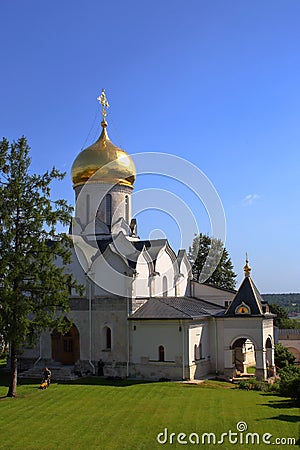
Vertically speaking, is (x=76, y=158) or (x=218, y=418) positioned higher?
(x=76, y=158)

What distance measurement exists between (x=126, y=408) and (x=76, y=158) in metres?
18.2

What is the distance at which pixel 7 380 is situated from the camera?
26656mm

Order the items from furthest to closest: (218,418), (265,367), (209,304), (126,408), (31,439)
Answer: (209,304)
(265,367)
(126,408)
(218,418)
(31,439)

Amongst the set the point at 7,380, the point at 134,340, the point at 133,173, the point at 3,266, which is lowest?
the point at 7,380

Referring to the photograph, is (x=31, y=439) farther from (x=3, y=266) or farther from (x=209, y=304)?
(x=209, y=304)

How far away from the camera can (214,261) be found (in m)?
47.8

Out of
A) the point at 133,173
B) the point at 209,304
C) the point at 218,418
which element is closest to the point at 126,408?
the point at 218,418

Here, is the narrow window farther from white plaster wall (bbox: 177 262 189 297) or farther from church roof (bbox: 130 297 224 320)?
white plaster wall (bbox: 177 262 189 297)

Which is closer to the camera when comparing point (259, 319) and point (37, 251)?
point (37, 251)

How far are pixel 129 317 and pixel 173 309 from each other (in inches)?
93.9

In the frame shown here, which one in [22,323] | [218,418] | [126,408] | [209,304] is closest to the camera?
[218,418]

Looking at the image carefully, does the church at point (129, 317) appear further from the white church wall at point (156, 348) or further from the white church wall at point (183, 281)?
the white church wall at point (183, 281)

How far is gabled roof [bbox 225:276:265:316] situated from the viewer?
27.2m

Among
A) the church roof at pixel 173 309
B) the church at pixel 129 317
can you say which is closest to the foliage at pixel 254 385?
the church at pixel 129 317
